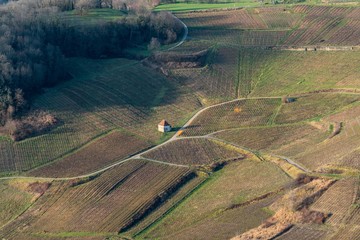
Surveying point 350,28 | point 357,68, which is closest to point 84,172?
point 357,68

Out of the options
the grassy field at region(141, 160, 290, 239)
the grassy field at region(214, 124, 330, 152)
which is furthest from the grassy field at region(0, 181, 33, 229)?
the grassy field at region(214, 124, 330, 152)

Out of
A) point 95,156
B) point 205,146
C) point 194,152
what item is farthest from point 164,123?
point 95,156

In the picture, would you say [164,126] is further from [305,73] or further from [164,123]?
[305,73]

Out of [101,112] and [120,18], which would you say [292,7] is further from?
[101,112]

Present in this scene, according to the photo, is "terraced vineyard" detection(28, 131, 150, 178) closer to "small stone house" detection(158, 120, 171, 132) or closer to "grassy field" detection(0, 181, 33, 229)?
"grassy field" detection(0, 181, 33, 229)

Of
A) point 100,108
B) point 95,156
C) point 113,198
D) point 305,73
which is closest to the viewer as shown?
point 113,198
